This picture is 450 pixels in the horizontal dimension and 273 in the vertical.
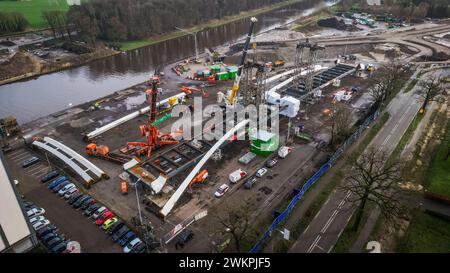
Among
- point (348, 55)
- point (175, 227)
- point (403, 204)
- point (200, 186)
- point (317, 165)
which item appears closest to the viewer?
point (175, 227)

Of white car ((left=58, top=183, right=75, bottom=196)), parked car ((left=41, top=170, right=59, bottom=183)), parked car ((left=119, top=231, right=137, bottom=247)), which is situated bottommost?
parked car ((left=119, top=231, right=137, bottom=247))

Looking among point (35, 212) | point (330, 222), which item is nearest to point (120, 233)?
point (35, 212)

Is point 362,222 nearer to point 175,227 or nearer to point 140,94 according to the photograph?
point 175,227

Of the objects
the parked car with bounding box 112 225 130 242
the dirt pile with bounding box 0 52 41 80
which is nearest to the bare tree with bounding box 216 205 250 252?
Answer: the parked car with bounding box 112 225 130 242

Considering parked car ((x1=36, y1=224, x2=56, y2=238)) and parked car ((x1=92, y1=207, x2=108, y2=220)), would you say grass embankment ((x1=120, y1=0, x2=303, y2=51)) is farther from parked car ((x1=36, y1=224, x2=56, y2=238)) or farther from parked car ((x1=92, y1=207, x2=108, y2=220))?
parked car ((x1=36, y1=224, x2=56, y2=238))

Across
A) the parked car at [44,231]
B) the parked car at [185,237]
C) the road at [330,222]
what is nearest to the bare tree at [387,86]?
the road at [330,222]

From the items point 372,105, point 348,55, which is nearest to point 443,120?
point 372,105
